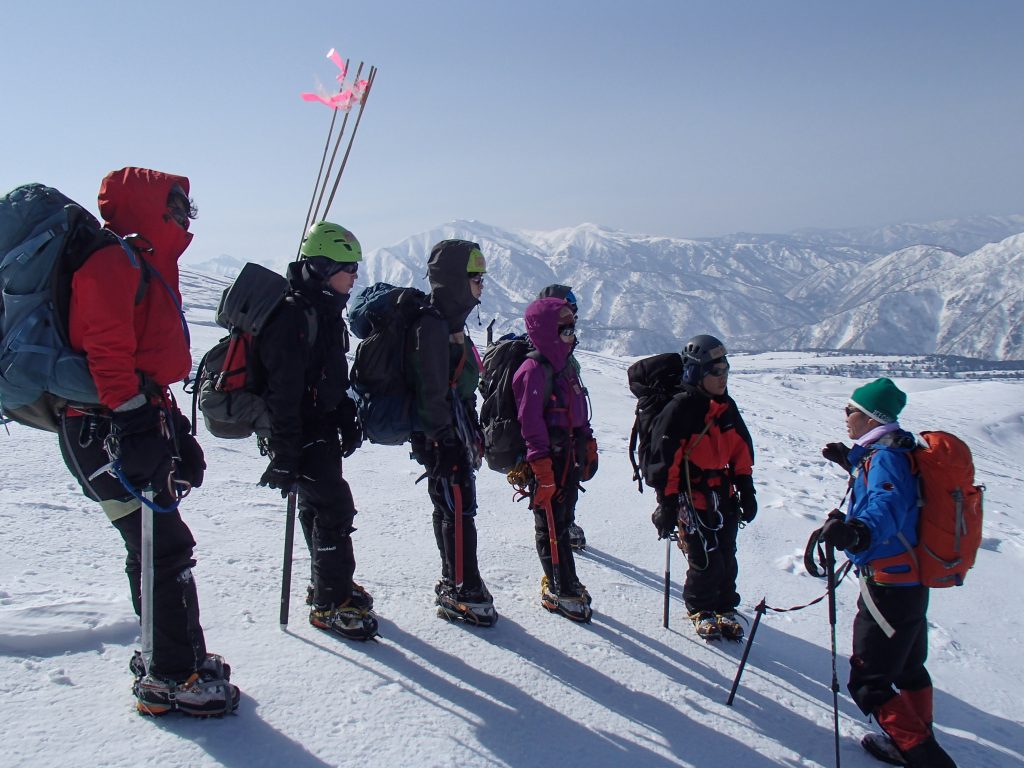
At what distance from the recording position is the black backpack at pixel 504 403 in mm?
4871

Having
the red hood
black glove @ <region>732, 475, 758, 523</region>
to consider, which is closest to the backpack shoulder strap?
black glove @ <region>732, 475, 758, 523</region>

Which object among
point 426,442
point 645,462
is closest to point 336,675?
point 426,442

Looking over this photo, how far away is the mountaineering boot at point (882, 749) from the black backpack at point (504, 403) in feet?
9.07

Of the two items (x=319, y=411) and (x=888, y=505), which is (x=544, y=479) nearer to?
(x=319, y=411)

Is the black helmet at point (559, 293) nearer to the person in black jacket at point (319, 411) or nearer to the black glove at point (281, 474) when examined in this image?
the person in black jacket at point (319, 411)

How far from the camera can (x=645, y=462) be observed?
4910 millimetres

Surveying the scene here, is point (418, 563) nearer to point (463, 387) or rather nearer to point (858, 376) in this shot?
point (463, 387)

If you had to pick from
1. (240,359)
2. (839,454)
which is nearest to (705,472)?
(839,454)

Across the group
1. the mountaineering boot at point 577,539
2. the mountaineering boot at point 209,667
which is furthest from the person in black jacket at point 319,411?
the mountaineering boot at point 577,539

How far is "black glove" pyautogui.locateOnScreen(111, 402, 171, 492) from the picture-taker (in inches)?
109

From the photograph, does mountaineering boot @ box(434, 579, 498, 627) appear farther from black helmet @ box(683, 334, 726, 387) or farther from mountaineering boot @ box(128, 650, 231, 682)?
black helmet @ box(683, 334, 726, 387)

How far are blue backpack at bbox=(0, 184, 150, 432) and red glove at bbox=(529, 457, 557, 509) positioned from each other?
2.84m

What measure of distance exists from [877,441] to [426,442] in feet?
9.10

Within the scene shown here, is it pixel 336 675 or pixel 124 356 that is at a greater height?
pixel 124 356
